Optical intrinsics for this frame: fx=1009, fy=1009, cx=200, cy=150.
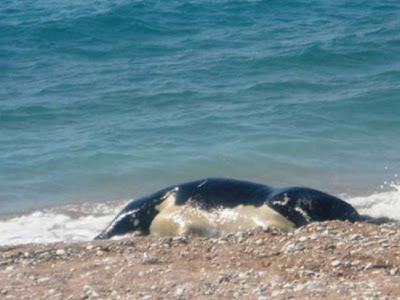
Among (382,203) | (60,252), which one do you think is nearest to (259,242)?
(60,252)

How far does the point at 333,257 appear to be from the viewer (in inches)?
304

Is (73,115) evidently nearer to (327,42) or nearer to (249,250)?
(327,42)

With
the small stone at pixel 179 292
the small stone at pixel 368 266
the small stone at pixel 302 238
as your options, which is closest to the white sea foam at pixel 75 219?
the small stone at pixel 302 238

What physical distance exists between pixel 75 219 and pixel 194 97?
6.41 metres

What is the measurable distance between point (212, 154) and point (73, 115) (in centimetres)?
365

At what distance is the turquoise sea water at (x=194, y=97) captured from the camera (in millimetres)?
13758

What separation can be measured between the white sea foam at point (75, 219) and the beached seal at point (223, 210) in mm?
1020

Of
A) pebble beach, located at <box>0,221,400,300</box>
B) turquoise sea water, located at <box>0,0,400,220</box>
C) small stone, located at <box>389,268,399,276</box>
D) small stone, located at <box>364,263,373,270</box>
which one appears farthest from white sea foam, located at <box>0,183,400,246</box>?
small stone, located at <box>389,268,399,276</box>

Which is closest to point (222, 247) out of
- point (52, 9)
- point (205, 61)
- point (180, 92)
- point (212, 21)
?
point (180, 92)

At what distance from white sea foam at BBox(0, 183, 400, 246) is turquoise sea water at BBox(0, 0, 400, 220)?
0.35 meters

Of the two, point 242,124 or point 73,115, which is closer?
point 242,124

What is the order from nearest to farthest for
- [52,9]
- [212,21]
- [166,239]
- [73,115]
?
[166,239] → [73,115] → [212,21] → [52,9]

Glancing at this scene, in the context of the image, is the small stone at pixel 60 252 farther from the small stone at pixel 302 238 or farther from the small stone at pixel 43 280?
the small stone at pixel 302 238

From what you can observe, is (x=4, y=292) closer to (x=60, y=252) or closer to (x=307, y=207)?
(x=60, y=252)
